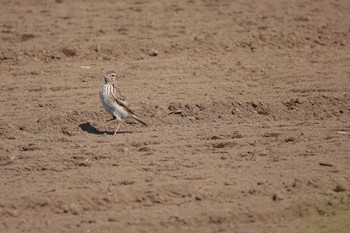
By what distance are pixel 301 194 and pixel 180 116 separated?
3729 millimetres

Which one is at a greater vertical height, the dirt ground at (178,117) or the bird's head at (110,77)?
the bird's head at (110,77)

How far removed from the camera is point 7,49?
17.6 metres

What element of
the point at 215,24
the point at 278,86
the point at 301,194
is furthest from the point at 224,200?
the point at 215,24

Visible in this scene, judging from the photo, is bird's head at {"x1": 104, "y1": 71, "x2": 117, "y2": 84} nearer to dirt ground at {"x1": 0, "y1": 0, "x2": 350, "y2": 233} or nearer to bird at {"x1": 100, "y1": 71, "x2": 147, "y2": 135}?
bird at {"x1": 100, "y1": 71, "x2": 147, "y2": 135}

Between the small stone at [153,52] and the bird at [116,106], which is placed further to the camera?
the small stone at [153,52]

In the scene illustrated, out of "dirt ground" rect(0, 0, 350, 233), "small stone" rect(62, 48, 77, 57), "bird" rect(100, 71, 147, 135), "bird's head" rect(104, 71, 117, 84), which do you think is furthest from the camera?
"small stone" rect(62, 48, 77, 57)

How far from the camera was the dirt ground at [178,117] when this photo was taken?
1077cm

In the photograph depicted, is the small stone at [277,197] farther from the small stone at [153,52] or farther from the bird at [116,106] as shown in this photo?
the small stone at [153,52]

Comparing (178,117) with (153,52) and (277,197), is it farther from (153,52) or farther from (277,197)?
(277,197)

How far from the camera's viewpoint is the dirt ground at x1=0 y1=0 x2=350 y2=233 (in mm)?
10773

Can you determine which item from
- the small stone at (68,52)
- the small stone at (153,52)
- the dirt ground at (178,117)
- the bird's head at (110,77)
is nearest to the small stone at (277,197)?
the dirt ground at (178,117)

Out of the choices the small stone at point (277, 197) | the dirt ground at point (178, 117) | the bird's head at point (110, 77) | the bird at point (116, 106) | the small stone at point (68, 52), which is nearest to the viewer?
the dirt ground at point (178, 117)

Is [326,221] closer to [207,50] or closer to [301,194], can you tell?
[301,194]

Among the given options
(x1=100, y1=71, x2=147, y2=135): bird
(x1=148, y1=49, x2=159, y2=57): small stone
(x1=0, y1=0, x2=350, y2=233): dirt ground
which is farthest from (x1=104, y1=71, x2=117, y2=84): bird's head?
(x1=148, y1=49, x2=159, y2=57): small stone
